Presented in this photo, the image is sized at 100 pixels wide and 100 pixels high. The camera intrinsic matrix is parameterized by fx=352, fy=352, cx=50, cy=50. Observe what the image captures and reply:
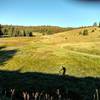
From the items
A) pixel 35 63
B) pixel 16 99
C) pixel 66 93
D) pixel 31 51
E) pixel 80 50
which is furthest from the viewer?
pixel 80 50

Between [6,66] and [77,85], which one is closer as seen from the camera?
[77,85]

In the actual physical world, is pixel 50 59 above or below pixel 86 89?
below

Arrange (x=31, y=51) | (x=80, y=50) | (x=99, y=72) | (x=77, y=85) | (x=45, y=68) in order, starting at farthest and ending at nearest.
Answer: (x=80, y=50) < (x=31, y=51) < (x=45, y=68) < (x=99, y=72) < (x=77, y=85)

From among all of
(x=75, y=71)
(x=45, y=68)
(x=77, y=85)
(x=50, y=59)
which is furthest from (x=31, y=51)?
(x=77, y=85)

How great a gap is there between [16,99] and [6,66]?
222ft

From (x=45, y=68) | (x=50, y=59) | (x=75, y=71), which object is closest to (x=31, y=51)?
(x=50, y=59)

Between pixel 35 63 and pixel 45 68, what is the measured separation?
19.1ft

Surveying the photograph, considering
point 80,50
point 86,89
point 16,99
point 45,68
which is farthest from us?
point 80,50

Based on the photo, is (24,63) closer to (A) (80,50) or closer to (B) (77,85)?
(A) (80,50)

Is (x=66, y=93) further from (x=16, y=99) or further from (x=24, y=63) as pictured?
(x=24, y=63)

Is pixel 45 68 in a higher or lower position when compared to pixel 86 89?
lower

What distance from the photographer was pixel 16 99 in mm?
11844

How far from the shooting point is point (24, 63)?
8194cm

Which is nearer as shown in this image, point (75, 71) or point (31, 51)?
point (75, 71)
